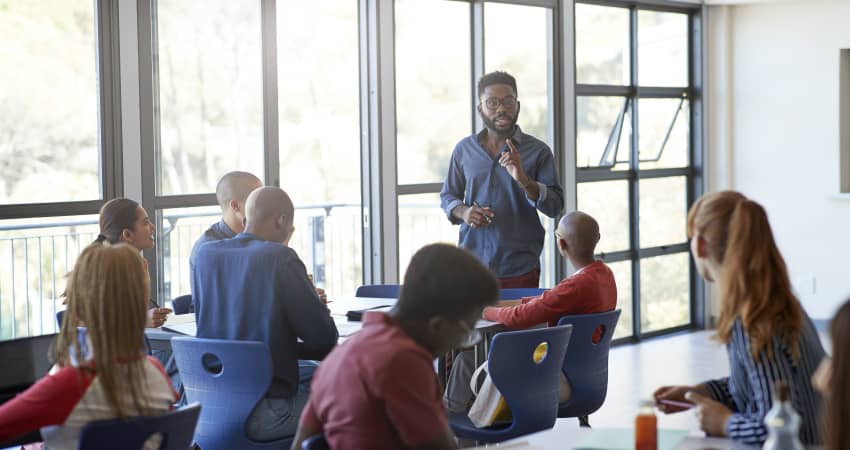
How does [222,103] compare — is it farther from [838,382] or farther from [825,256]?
[825,256]

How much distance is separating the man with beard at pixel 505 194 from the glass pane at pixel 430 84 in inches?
58.2

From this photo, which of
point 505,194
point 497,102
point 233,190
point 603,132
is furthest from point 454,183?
point 603,132

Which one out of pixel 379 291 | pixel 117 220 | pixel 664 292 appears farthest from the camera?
pixel 664 292

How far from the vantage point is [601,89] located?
7707 millimetres

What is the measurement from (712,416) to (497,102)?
8.82ft

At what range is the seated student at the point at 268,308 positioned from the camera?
323 centimetres

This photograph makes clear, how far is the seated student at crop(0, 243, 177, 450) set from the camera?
2383 millimetres

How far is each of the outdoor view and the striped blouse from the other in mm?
3433

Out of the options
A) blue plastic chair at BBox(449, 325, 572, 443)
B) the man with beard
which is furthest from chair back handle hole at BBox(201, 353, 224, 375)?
the man with beard

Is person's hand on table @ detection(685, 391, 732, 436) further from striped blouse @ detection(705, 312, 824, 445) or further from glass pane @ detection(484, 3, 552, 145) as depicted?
glass pane @ detection(484, 3, 552, 145)

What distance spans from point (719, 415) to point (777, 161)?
643 centimetres

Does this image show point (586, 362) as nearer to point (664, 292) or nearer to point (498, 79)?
point (498, 79)

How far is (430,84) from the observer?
6.50 m

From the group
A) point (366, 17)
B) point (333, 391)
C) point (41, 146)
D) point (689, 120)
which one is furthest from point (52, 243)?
point (689, 120)
